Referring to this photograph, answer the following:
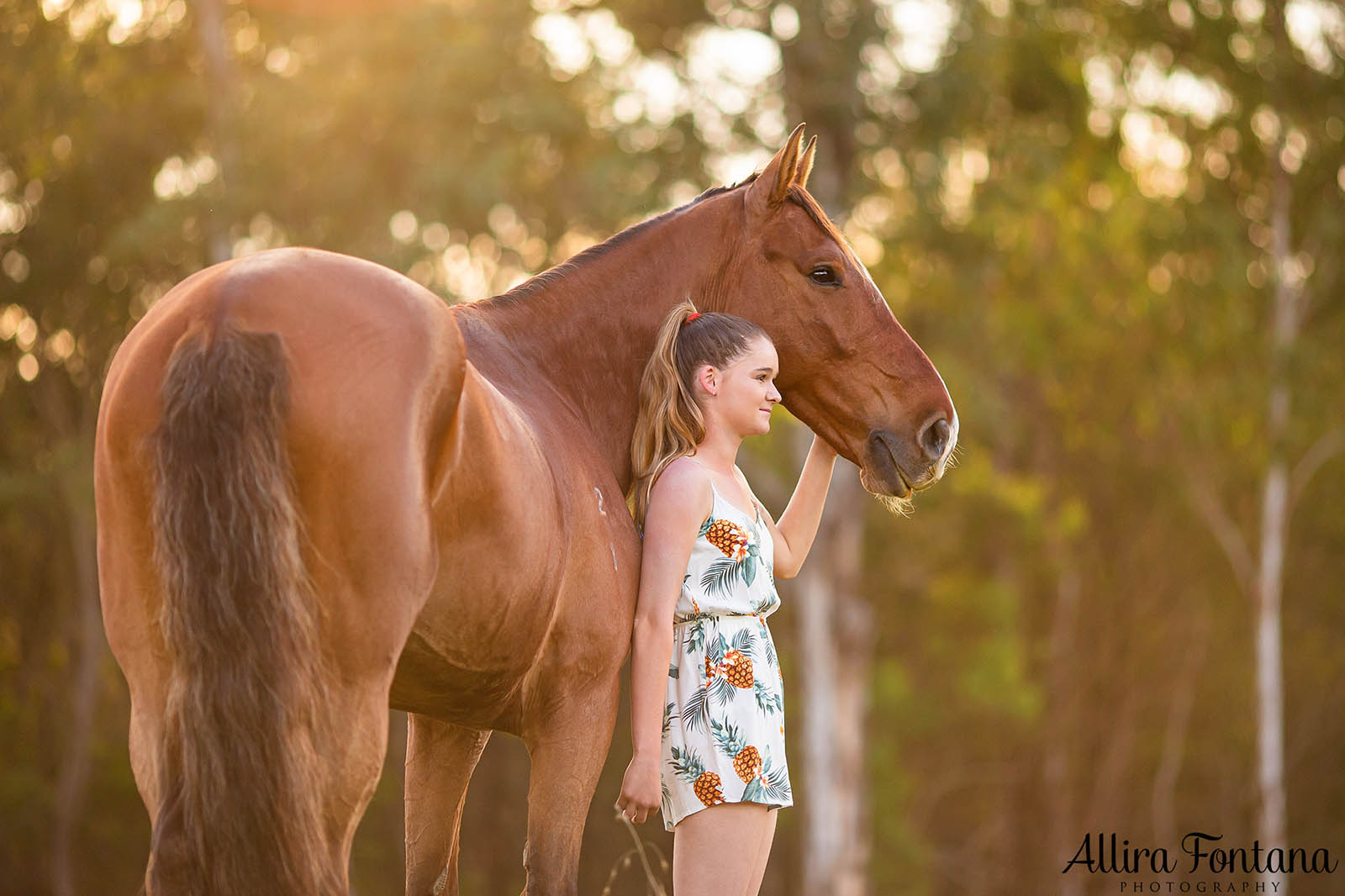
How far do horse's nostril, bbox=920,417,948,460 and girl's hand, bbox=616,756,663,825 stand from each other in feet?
4.16

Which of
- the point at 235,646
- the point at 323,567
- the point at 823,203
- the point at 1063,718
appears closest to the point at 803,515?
the point at 323,567

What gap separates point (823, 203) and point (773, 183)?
40.5 ft

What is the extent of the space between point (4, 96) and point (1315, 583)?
92.0ft

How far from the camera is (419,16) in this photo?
16703mm

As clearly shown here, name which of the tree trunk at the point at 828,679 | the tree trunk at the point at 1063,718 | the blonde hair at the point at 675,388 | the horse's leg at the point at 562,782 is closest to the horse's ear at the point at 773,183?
the blonde hair at the point at 675,388

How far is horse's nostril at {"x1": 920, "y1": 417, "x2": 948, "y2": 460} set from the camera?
11.9ft

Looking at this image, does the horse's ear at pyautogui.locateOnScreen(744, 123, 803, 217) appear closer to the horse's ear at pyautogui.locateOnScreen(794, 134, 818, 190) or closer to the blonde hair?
the horse's ear at pyautogui.locateOnScreen(794, 134, 818, 190)

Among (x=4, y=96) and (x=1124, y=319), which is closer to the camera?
(x=4, y=96)

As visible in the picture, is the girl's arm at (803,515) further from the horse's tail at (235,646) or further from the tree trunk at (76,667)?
the tree trunk at (76,667)

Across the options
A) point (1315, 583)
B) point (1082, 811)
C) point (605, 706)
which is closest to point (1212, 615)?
point (1315, 583)

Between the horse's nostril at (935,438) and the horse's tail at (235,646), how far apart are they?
6.59 ft

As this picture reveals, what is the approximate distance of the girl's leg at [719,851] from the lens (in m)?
3.07

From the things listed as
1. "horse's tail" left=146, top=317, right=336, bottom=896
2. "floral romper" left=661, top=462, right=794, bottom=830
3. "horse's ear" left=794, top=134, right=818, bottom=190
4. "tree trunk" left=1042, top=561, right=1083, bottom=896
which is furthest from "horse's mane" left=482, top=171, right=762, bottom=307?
"tree trunk" left=1042, top=561, right=1083, bottom=896

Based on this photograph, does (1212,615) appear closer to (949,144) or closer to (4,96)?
(949,144)
